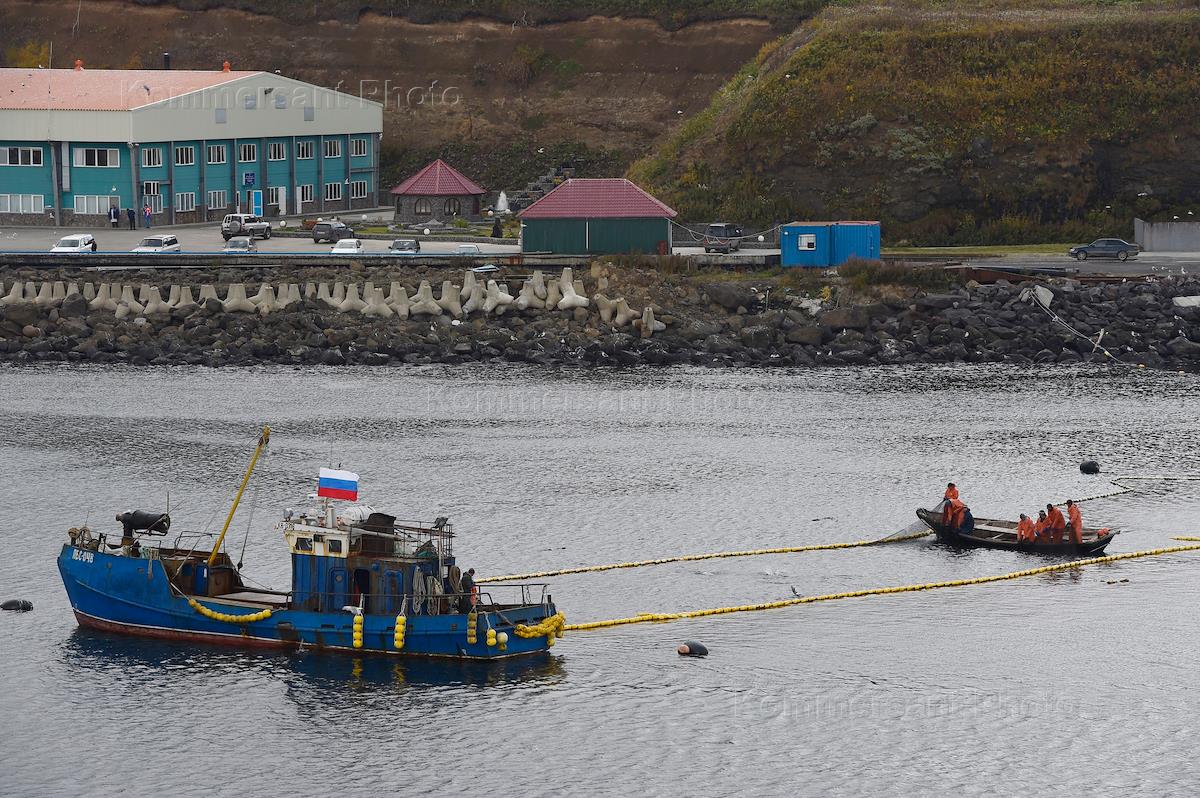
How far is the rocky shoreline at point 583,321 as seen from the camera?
283ft

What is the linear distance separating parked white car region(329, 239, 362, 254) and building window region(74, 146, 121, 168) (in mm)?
19347

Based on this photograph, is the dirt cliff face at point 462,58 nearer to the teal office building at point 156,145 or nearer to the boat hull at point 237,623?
the teal office building at point 156,145

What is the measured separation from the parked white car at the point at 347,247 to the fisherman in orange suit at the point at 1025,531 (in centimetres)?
5112

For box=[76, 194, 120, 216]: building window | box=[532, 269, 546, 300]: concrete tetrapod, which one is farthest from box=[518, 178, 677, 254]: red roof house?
box=[76, 194, 120, 216]: building window

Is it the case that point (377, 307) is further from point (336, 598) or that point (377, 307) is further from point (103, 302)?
point (336, 598)

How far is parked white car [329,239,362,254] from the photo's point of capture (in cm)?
9781

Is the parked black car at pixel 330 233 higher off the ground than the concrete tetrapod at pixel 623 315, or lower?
higher

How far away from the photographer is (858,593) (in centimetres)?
5141

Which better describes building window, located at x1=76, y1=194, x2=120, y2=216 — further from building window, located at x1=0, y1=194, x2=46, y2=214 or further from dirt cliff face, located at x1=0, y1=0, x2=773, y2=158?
dirt cliff face, located at x1=0, y1=0, x2=773, y2=158

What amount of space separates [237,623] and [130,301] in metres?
49.2

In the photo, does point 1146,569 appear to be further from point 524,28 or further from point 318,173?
point 524,28

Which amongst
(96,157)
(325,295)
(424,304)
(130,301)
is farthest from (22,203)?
(424,304)

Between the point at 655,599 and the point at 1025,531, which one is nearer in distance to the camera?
the point at 655,599

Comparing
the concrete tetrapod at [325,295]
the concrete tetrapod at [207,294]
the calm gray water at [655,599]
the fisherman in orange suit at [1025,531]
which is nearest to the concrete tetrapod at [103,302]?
the concrete tetrapod at [207,294]
